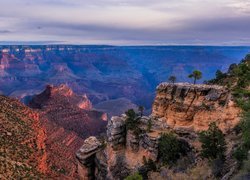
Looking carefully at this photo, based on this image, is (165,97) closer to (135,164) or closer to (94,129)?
(135,164)

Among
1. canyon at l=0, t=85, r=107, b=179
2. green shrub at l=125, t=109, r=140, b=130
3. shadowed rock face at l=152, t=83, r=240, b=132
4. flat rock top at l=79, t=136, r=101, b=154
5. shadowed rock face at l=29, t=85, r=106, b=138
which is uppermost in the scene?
shadowed rock face at l=152, t=83, r=240, b=132

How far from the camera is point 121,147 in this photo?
50.1 m

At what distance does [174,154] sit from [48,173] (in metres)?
26.7

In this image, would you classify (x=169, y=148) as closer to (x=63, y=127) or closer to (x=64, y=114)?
(x=63, y=127)

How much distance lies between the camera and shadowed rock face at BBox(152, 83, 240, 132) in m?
44.1

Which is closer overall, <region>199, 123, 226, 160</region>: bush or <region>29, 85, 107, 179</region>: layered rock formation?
<region>199, 123, 226, 160</region>: bush

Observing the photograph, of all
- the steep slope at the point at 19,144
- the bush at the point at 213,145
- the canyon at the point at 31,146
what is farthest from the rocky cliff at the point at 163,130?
the canyon at the point at 31,146

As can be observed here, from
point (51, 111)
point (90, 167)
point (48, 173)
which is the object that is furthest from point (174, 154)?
point (51, 111)

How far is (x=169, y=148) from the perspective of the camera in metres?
43.7

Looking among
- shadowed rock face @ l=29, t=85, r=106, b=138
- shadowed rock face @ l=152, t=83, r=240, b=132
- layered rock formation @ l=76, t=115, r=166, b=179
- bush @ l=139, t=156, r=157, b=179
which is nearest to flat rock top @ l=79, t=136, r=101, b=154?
layered rock formation @ l=76, t=115, r=166, b=179

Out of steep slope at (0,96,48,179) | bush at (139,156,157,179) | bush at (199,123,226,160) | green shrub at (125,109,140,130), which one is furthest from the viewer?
steep slope at (0,96,48,179)

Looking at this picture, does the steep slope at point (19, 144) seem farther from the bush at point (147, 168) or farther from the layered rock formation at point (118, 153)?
the bush at point (147, 168)

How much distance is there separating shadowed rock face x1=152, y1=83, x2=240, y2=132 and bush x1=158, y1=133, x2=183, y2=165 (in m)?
3.72

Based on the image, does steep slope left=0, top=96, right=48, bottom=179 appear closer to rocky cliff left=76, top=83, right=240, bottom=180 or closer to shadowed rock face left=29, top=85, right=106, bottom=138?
rocky cliff left=76, top=83, right=240, bottom=180
